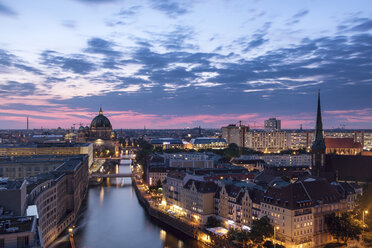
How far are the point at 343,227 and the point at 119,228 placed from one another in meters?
26.0

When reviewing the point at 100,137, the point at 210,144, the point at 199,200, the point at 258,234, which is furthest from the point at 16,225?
the point at 210,144

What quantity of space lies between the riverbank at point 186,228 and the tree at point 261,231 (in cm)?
232

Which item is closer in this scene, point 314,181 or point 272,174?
point 314,181

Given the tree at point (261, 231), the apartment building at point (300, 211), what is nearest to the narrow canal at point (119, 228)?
the tree at point (261, 231)

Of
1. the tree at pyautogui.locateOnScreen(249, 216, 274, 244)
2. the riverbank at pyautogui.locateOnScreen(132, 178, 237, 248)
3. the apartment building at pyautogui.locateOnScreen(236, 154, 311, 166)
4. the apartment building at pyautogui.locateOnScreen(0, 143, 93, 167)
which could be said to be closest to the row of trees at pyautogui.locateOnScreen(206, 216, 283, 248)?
the tree at pyautogui.locateOnScreen(249, 216, 274, 244)

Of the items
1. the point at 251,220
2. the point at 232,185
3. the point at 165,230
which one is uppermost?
the point at 232,185

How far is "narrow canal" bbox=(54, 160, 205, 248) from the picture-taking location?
3966cm

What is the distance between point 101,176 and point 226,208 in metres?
43.0

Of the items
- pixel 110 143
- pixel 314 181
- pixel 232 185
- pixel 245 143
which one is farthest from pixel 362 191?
pixel 110 143

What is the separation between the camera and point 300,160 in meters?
100

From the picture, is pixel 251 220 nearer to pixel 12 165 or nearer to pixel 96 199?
pixel 96 199

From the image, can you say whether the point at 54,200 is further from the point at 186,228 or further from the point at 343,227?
the point at 343,227

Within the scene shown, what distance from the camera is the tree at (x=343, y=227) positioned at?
35406 millimetres

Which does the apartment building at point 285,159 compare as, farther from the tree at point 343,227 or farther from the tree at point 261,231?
the tree at point 261,231
